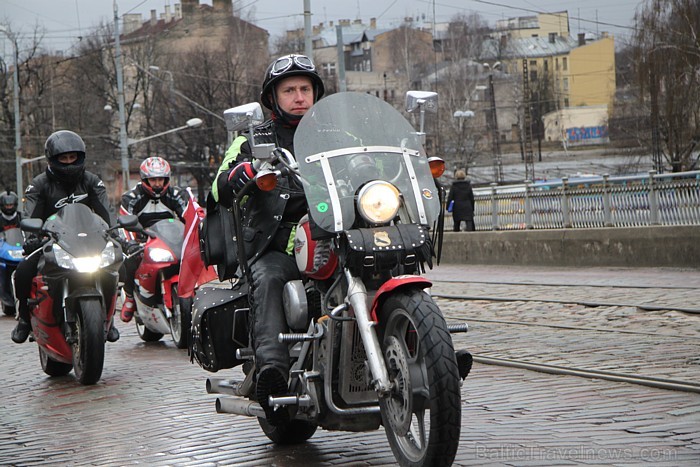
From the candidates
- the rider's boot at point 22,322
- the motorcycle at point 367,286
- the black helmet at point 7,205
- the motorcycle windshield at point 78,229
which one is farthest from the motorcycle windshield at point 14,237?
the motorcycle at point 367,286

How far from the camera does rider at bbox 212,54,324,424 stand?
5.15 m

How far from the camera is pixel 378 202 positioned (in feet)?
15.5

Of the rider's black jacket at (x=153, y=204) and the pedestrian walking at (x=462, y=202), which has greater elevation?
the rider's black jacket at (x=153, y=204)

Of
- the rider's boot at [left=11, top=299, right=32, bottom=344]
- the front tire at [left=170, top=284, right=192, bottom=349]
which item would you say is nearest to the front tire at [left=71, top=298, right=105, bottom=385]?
the rider's boot at [left=11, top=299, right=32, bottom=344]

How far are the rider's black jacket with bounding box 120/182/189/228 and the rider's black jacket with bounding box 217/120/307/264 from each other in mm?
7026

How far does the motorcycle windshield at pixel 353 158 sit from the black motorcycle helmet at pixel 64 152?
4.59 meters

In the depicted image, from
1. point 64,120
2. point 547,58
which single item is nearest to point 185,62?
point 64,120

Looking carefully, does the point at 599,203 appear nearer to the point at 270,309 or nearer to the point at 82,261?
the point at 82,261

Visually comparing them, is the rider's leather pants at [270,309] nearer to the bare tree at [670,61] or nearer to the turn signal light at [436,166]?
the turn signal light at [436,166]

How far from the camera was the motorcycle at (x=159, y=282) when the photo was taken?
11391mm

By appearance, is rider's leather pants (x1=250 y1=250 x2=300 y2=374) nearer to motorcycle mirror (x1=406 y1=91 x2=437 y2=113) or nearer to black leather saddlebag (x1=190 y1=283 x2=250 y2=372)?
black leather saddlebag (x1=190 y1=283 x2=250 y2=372)

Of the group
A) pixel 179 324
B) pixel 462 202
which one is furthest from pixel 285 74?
pixel 462 202

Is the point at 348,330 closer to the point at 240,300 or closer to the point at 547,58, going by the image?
the point at 240,300

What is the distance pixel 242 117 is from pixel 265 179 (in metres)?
0.31
